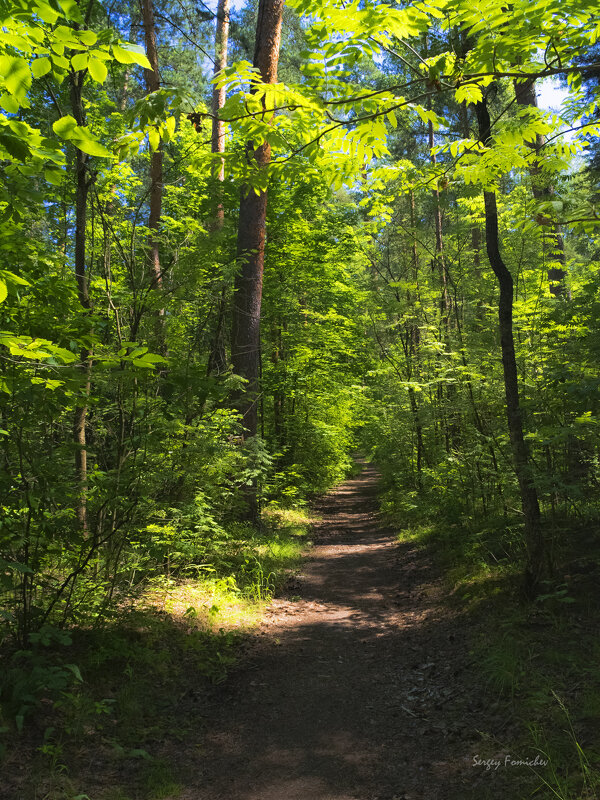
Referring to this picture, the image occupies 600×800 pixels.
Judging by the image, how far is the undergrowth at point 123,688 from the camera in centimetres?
292

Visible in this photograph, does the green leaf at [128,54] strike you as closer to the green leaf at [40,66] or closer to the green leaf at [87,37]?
the green leaf at [87,37]

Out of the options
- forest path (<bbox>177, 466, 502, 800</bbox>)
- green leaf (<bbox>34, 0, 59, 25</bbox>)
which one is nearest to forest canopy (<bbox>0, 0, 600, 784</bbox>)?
green leaf (<bbox>34, 0, 59, 25</bbox>)

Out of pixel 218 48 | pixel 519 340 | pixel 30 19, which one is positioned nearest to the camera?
pixel 30 19

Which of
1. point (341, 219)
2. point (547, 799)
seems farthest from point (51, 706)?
point (341, 219)

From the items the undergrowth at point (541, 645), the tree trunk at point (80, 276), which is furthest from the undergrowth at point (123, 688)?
the undergrowth at point (541, 645)

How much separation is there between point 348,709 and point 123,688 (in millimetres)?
1790

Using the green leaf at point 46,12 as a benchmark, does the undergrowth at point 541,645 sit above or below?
below

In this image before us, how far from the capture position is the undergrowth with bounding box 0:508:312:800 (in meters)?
2.92

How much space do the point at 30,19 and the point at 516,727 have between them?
4.65 metres

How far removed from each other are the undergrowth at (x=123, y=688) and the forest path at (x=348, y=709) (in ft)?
0.79

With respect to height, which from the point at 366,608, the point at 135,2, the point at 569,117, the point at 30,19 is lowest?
the point at 366,608

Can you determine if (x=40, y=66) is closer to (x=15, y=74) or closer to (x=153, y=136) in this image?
(x=15, y=74)

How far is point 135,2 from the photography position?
1278 centimetres

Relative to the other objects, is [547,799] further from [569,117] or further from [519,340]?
[519,340]
